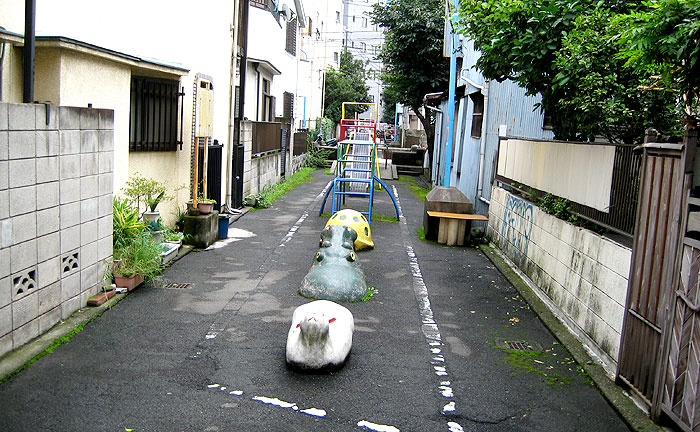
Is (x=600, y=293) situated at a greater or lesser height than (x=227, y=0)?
lesser

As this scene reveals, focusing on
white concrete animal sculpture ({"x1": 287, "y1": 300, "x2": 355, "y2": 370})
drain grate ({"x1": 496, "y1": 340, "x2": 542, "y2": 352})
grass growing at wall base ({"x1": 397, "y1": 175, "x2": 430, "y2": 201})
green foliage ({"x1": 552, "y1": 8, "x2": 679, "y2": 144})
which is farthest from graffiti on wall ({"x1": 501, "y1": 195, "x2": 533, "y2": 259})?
grass growing at wall base ({"x1": 397, "y1": 175, "x2": 430, "y2": 201})

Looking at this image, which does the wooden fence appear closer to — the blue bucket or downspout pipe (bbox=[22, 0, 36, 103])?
downspout pipe (bbox=[22, 0, 36, 103])

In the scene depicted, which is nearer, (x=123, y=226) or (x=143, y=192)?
(x=123, y=226)

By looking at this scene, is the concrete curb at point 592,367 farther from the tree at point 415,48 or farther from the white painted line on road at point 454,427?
the tree at point 415,48

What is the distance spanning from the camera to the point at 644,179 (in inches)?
239

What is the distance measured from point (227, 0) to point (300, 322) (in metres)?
11.2

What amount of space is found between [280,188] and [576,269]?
15683 millimetres

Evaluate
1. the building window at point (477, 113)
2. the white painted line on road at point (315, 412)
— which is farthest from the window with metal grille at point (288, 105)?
the white painted line on road at point (315, 412)

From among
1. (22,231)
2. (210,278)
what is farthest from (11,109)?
(210,278)

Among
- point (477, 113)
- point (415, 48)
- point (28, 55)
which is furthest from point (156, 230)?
point (415, 48)

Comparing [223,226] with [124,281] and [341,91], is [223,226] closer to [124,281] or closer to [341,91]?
[124,281]

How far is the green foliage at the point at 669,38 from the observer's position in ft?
15.7

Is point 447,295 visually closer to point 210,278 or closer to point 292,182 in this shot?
point 210,278

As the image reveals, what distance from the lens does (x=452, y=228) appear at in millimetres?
13602
